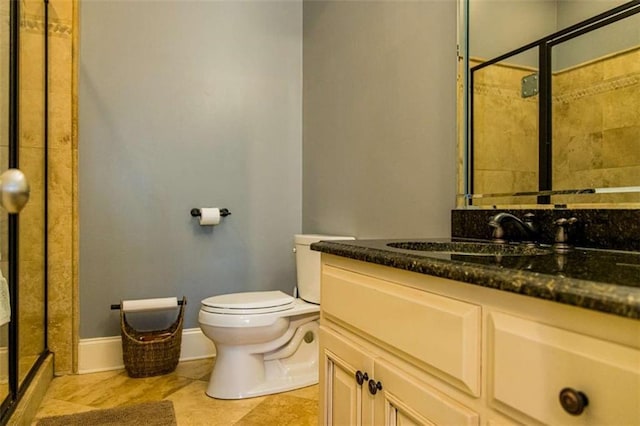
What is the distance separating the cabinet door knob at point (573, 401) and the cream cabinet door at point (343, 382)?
1.58 feet

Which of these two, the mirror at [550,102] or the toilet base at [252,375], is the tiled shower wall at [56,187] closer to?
the toilet base at [252,375]

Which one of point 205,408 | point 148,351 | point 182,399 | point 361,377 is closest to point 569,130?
point 361,377

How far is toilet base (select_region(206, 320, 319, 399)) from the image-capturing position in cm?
210

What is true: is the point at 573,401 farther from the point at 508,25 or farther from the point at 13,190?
the point at 508,25

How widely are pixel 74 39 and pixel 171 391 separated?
1.90 metres

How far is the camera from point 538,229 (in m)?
1.28

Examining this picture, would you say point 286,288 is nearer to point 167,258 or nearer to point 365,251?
point 167,258

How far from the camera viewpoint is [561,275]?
63 cm

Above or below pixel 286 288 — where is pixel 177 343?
below

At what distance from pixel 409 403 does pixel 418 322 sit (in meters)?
0.16

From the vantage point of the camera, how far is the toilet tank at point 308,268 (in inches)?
90.7

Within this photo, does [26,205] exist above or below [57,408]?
above

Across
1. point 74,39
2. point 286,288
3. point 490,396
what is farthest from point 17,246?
point 490,396

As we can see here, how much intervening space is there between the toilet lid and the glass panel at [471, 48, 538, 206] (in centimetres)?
108
